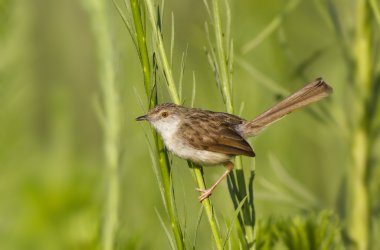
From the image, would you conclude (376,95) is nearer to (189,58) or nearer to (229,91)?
(229,91)

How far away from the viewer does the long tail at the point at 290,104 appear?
11.3 feet

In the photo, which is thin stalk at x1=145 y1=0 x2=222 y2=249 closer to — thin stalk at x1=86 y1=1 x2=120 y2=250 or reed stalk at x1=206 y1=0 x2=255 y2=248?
reed stalk at x1=206 y1=0 x2=255 y2=248

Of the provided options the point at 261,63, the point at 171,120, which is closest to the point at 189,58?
the point at 261,63

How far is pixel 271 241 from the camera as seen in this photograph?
3.07 m

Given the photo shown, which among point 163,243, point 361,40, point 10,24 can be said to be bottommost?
point 163,243

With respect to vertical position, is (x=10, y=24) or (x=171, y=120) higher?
(x=10, y=24)

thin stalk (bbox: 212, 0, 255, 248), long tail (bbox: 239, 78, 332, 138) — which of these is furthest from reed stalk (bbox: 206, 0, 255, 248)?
long tail (bbox: 239, 78, 332, 138)

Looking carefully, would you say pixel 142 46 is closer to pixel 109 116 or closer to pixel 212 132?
pixel 109 116

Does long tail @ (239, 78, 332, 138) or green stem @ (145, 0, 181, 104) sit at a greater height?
green stem @ (145, 0, 181, 104)

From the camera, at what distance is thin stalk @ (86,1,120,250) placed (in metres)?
2.71

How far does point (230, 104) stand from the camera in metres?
2.46

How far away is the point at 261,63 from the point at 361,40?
2.18 meters

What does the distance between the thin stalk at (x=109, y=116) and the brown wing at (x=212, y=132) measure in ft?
3.63

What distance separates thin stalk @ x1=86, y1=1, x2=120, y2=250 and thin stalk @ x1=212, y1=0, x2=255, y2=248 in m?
0.35
